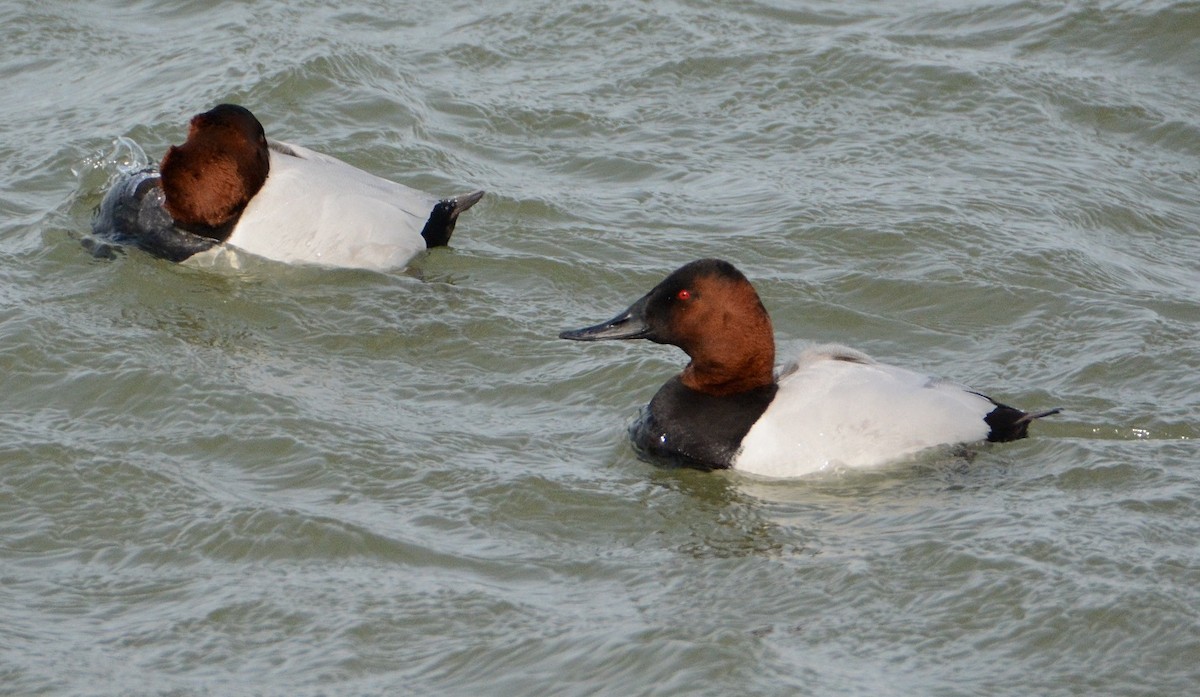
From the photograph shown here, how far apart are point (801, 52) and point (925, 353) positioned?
3.64 m

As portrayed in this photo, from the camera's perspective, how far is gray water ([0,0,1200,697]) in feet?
16.2

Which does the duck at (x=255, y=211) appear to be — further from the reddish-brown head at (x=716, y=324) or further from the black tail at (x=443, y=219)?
the reddish-brown head at (x=716, y=324)

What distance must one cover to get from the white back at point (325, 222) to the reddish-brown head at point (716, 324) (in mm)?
1979

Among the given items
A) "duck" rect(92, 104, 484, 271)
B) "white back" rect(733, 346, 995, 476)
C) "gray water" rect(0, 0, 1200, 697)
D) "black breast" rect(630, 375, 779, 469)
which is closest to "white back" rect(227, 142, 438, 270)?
"duck" rect(92, 104, 484, 271)

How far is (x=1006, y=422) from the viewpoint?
6113mm

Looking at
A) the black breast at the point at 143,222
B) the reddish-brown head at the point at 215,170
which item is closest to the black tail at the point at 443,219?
the reddish-brown head at the point at 215,170

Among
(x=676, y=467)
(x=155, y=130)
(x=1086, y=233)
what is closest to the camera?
(x=676, y=467)

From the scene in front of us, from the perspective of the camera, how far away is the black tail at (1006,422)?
6.11 meters

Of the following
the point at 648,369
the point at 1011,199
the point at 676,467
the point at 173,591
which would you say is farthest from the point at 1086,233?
the point at 173,591

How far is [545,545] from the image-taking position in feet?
18.2

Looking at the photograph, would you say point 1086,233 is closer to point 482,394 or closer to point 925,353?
point 925,353

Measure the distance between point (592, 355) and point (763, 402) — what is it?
1168mm

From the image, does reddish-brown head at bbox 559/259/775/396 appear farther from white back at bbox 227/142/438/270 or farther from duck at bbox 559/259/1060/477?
white back at bbox 227/142/438/270

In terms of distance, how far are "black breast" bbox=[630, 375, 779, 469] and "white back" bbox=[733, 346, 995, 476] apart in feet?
0.16
